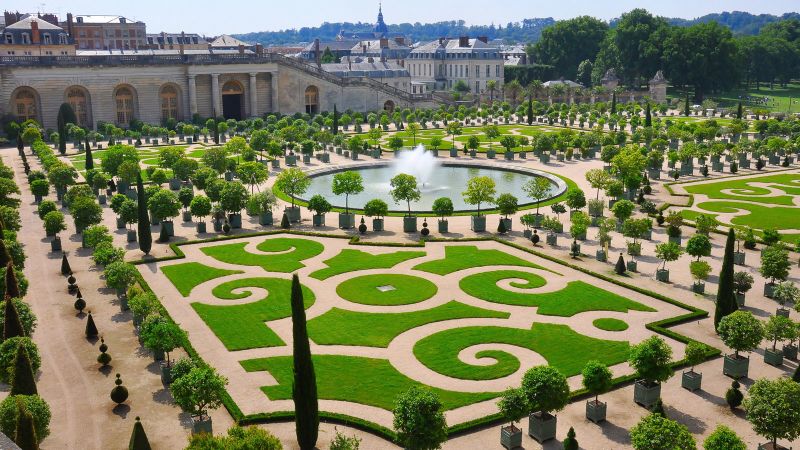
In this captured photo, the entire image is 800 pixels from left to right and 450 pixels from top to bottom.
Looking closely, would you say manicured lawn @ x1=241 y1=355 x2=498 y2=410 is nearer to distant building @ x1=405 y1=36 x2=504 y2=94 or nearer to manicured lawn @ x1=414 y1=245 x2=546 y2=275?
manicured lawn @ x1=414 y1=245 x2=546 y2=275

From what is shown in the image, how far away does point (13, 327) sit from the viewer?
3183 cm

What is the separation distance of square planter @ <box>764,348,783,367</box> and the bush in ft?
99.7

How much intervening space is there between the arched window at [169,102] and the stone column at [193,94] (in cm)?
291

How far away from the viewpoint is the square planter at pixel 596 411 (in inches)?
1137

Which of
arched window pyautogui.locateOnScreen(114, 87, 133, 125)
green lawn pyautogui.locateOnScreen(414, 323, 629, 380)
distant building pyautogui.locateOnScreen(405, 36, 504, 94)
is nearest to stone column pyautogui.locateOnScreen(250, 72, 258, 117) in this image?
arched window pyautogui.locateOnScreen(114, 87, 133, 125)

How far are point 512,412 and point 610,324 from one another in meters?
13.1

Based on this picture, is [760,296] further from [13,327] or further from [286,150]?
[286,150]

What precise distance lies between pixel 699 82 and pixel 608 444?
143 metres

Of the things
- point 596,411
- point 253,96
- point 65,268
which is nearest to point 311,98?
point 253,96

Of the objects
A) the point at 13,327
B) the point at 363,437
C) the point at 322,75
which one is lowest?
the point at 363,437

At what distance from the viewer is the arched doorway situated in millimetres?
127125

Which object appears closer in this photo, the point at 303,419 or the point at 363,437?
the point at 303,419

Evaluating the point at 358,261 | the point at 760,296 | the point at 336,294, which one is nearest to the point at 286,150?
the point at 358,261

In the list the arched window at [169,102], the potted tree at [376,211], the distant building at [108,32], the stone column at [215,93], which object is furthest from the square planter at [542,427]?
the distant building at [108,32]
